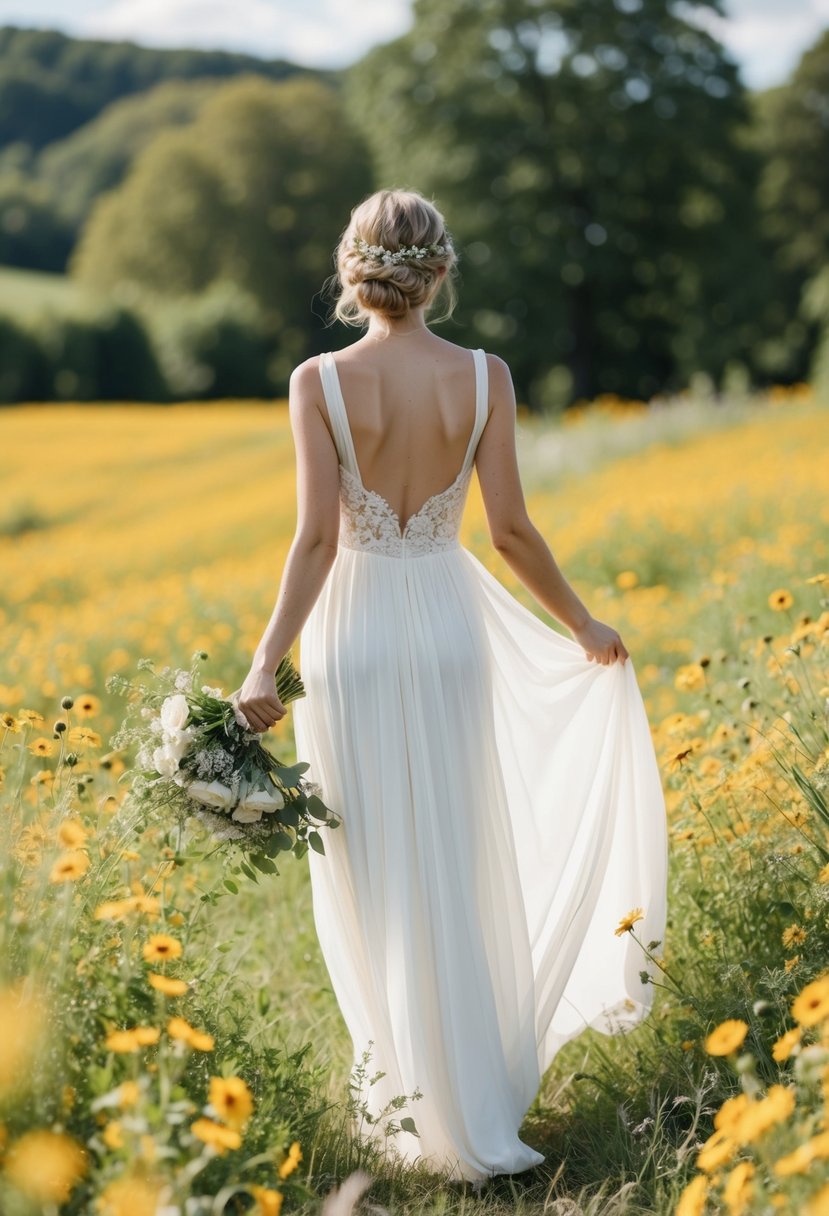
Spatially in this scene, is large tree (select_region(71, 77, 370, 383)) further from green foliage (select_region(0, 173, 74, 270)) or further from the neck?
the neck

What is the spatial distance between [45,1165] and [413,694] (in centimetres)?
163

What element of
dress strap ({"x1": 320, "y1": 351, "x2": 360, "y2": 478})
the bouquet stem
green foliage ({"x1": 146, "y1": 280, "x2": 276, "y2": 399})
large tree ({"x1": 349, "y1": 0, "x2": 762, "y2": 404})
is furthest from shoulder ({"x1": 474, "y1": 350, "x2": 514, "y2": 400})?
green foliage ({"x1": 146, "y1": 280, "x2": 276, "y2": 399})

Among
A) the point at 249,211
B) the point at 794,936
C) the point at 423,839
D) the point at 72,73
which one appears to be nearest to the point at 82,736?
the point at 423,839

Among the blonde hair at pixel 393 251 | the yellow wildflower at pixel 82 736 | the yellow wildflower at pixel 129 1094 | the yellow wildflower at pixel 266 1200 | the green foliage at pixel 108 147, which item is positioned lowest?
the yellow wildflower at pixel 266 1200

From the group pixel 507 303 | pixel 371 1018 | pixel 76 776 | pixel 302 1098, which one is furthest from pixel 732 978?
pixel 507 303

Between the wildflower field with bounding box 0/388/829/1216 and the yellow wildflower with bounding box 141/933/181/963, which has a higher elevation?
the yellow wildflower with bounding box 141/933/181/963

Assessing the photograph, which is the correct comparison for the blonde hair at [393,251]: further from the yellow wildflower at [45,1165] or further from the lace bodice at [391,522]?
the yellow wildflower at [45,1165]

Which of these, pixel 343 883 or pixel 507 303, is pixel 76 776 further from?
pixel 507 303

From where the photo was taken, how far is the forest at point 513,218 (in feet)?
91.2

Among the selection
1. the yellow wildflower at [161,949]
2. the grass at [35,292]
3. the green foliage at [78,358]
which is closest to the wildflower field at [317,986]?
the yellow wildflower at [161,949]

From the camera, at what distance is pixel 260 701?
119 inches

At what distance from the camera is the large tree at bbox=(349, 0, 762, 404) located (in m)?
27.7

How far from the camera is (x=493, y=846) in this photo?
3352 millimetres

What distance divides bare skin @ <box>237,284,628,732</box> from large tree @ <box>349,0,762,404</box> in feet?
83.8
